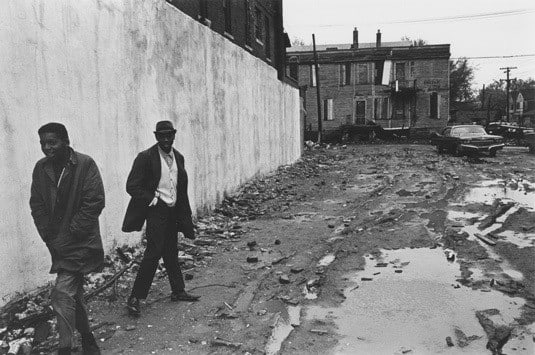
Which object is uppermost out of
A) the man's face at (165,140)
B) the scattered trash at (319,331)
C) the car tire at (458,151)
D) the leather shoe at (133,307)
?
the man's face at (165,140)

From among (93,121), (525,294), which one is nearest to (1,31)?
(93,121)

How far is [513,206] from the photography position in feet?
35.4

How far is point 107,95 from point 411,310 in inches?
182

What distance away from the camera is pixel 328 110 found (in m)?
49.2

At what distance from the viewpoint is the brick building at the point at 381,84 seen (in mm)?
47156

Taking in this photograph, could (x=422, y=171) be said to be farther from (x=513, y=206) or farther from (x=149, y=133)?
(x=149, y=133)

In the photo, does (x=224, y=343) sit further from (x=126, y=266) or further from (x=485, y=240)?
(x=485, y=240)

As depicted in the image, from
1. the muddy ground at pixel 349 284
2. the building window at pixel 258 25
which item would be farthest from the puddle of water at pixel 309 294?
the building window at pixel 258 25

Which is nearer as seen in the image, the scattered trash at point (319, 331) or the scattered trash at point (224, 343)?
the scattered trash at point (224, 343)

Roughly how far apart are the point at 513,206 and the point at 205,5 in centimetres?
1082

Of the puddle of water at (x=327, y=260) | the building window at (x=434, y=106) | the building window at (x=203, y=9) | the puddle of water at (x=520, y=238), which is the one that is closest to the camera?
the puddle of water at (x=327, y=260)

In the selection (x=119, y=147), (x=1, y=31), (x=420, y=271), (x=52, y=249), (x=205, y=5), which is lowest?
(x=420, y=271)

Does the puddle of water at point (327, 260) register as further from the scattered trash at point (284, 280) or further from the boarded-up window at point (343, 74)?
the boarded-up window at point (343, 74)

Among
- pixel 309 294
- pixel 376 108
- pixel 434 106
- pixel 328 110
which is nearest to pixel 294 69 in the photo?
pixel 328 110
